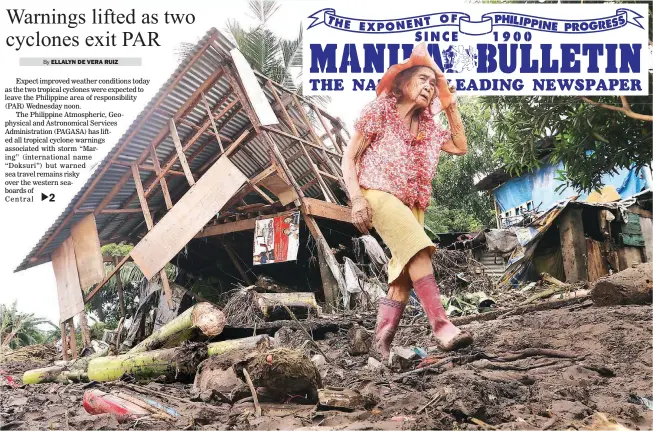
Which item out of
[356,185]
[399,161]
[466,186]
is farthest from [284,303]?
[466,186]

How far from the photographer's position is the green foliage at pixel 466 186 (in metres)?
16.0

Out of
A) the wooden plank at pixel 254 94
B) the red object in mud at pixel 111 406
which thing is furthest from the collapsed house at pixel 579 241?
the red object in mud at pixel 111 406

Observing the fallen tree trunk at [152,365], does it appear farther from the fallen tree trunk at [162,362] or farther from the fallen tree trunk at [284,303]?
the fallen tree trunk at [284,303]

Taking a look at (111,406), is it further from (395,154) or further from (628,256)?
(628,256)

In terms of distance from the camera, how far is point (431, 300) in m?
3.12

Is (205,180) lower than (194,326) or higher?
higher

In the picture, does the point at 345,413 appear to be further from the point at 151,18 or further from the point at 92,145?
the point at 151,18

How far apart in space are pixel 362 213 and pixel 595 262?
318 inches

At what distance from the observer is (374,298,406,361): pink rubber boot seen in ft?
11.2

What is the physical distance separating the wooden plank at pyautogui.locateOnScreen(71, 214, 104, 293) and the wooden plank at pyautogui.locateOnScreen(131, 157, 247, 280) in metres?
1.16

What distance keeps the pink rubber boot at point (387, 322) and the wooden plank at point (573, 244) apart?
22.5 feet

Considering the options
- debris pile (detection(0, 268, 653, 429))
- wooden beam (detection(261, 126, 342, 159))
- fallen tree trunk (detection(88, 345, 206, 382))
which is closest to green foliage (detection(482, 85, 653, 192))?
debris pile (detection(0, 268, 653, 429))

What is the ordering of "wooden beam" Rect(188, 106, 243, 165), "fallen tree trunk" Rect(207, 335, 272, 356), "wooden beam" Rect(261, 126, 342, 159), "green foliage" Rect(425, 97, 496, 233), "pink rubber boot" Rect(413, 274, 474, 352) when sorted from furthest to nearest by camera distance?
"green foliage" Rect(425, 97, 496, 233)
"wooden beam" Rect(188, 106, 243, 165)
"wooden beam" Rect(261, 126, 342, 159)
"fallen tree trunk" Rect(207, 335, 272, 356)
"pink rubber boot" Rect(413, 274, 474, 352)

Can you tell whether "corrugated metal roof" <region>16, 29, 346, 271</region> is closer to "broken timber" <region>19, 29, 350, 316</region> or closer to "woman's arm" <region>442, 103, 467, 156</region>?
"broken timber" <region>19, 29, 350, 316</region>
